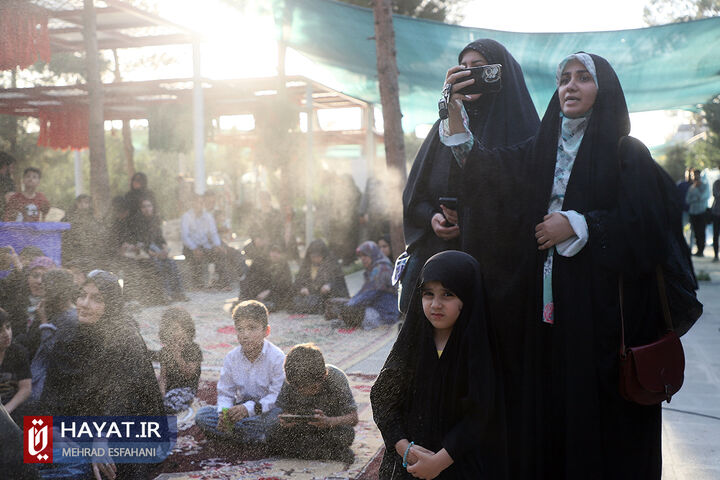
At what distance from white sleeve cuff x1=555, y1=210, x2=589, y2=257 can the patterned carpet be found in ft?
4.79

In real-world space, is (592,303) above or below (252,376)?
above

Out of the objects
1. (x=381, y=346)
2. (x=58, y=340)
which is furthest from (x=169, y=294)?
(x=58, y=340)

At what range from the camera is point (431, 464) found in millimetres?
1995

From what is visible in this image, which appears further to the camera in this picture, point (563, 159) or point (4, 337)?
point (4, 337)

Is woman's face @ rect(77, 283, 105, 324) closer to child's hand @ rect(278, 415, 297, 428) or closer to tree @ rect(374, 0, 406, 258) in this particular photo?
child's hand @ rect(278, 415, 297, 428)

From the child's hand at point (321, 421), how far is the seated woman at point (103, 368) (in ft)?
2.22

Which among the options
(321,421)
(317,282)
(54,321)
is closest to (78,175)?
(317,282)

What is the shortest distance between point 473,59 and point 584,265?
32.2 inches

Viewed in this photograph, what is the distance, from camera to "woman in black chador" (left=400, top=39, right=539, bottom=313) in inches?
91.4

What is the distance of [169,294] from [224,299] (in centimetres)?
62

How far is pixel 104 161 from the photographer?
8641 mm

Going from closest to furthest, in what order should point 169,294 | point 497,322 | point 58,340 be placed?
point 497,322, point 58,340, point 169,294

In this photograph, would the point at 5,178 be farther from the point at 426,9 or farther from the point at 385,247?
the point at 426,9

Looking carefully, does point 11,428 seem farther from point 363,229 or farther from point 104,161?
point 363,229
